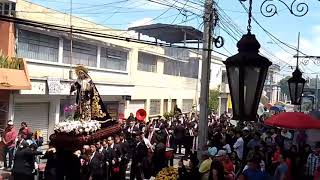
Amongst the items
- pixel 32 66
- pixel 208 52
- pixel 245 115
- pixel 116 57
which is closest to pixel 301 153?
pixel 208 52

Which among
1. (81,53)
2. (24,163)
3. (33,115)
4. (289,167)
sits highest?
(81,53)

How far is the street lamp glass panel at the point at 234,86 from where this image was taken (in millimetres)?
4836

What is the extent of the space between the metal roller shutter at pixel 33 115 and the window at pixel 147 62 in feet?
37.9

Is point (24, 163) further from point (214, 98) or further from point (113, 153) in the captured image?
point (214, 98)

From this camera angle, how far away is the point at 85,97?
10.4 meters

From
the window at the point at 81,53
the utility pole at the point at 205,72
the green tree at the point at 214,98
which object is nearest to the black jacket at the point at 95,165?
the utility pole at the point at 205,72

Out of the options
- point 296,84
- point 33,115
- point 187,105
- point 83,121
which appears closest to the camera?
point 83,121

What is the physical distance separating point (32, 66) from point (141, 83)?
1310 cm

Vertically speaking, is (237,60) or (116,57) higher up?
(116,57)

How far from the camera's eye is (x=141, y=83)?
1299 inches

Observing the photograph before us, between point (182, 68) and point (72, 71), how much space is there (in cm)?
2207

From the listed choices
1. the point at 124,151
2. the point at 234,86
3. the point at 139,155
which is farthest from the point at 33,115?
Answer: the point at 234,86

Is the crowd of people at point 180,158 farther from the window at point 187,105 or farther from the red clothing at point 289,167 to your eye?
the window at point 187,105

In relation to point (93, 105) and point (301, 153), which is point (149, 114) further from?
point (93, 105)
